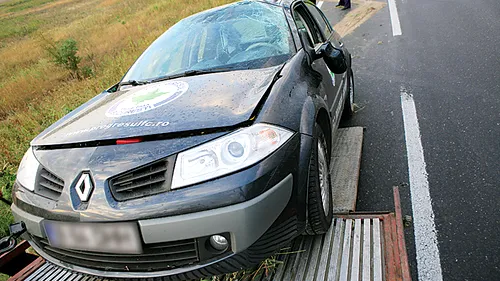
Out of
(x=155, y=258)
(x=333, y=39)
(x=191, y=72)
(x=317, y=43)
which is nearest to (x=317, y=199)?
(x=155, y=258)

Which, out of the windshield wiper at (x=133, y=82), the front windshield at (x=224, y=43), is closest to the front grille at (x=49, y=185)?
the windshield wiper at (x=133, y=82)

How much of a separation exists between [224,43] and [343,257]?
1.81 metres

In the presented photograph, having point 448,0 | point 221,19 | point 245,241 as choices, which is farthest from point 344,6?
point 245,241

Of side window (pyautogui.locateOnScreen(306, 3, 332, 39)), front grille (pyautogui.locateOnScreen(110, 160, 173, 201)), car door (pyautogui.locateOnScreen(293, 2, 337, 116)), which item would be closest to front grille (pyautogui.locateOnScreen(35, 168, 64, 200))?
front grille (pyautogui.locateOnScreen(110, 160, 173, 201))

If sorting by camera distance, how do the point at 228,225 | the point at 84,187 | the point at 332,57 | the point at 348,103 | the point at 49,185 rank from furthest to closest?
the point at 348,103
the point at 332,57
the point at 49,185
the point at 84,187
the point at 228,225

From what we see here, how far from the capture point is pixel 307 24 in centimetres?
346

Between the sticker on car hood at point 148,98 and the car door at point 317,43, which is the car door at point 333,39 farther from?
the sticker on car hood at point 148,98

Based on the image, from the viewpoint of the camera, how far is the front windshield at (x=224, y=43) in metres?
2.67

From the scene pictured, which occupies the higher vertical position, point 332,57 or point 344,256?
point 332,57

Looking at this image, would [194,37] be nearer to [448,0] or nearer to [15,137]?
[15,137]

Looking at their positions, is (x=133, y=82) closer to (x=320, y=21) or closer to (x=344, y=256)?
(x=344, y=256)

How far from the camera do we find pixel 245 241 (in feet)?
5.20

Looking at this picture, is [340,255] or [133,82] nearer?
[340,255]

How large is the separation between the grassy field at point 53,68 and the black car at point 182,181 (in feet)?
7.34
